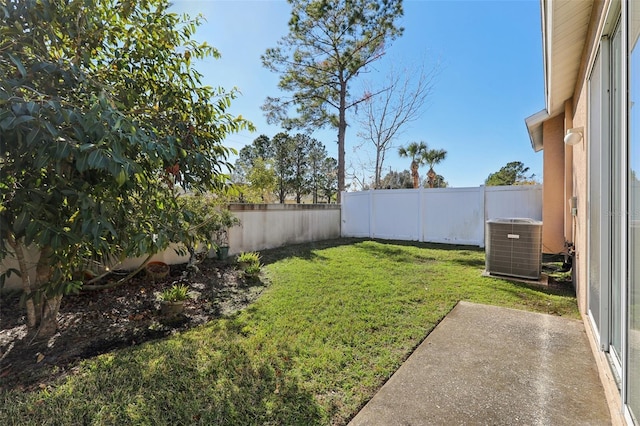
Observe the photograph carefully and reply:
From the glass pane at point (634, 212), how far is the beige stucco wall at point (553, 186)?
A: 6.93 m

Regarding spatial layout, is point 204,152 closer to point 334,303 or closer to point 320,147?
point 334,303

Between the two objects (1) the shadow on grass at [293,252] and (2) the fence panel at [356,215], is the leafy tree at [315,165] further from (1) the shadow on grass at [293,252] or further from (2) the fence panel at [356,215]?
(1) the shadow on grass at [293,252]

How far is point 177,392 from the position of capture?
7.65ft

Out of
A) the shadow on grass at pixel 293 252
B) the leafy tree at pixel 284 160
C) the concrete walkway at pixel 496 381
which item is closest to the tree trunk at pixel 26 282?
the concrete walkway at pixel 496 381

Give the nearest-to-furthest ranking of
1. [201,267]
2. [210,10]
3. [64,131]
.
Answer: [64,131] → [210,10] → [201,267]

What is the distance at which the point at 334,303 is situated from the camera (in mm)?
4309

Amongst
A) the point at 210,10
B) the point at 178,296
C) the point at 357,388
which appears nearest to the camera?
the point at 357,388

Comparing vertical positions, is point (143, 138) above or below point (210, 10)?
below

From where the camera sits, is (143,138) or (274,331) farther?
(274,331)

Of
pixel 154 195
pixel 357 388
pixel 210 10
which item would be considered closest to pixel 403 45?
pixel 210 10

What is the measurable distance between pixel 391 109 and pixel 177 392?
16.4 meters

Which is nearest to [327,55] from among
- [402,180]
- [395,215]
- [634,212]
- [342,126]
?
[342,126]

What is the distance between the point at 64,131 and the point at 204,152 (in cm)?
137

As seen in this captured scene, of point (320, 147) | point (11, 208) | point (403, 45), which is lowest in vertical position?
point (11, 208)
